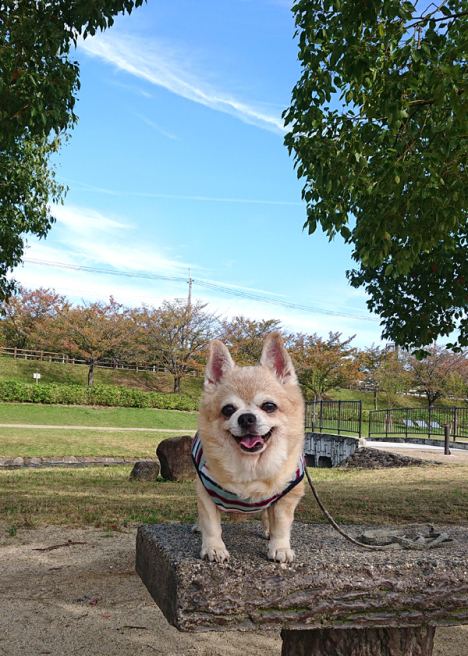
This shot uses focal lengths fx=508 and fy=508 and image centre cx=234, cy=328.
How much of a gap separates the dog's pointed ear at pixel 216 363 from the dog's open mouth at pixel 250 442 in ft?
1.24

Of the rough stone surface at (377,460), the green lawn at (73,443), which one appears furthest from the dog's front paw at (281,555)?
the green lawn at (73,443)

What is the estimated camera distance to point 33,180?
38.4 ft

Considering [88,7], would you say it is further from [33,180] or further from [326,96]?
[33,180]

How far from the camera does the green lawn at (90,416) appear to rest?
27.3m

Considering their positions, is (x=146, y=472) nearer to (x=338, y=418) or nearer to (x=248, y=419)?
(x=248, y=419)

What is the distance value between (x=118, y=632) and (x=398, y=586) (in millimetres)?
2343

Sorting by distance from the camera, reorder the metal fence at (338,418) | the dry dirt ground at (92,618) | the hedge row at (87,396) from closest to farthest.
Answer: the dry dirt ground at (92,618)
the metal fence at (338,418)
the hedge row at (87,396)

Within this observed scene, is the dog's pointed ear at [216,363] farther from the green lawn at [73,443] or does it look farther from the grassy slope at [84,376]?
the grassy slope at [84,376]

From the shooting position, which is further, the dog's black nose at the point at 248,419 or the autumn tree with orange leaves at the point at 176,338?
the autumn tree with orange leaves at the point at 176,338

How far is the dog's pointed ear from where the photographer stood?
268 cm

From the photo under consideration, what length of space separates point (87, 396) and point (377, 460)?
2247 cm

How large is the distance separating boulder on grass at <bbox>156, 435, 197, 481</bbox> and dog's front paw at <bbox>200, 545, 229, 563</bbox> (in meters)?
9.44

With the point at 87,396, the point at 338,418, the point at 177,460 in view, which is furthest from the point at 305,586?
the point at 87,396

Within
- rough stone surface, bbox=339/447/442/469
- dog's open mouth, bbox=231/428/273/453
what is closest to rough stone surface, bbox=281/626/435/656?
dog's open mouth, bbox=231/428/273/453
